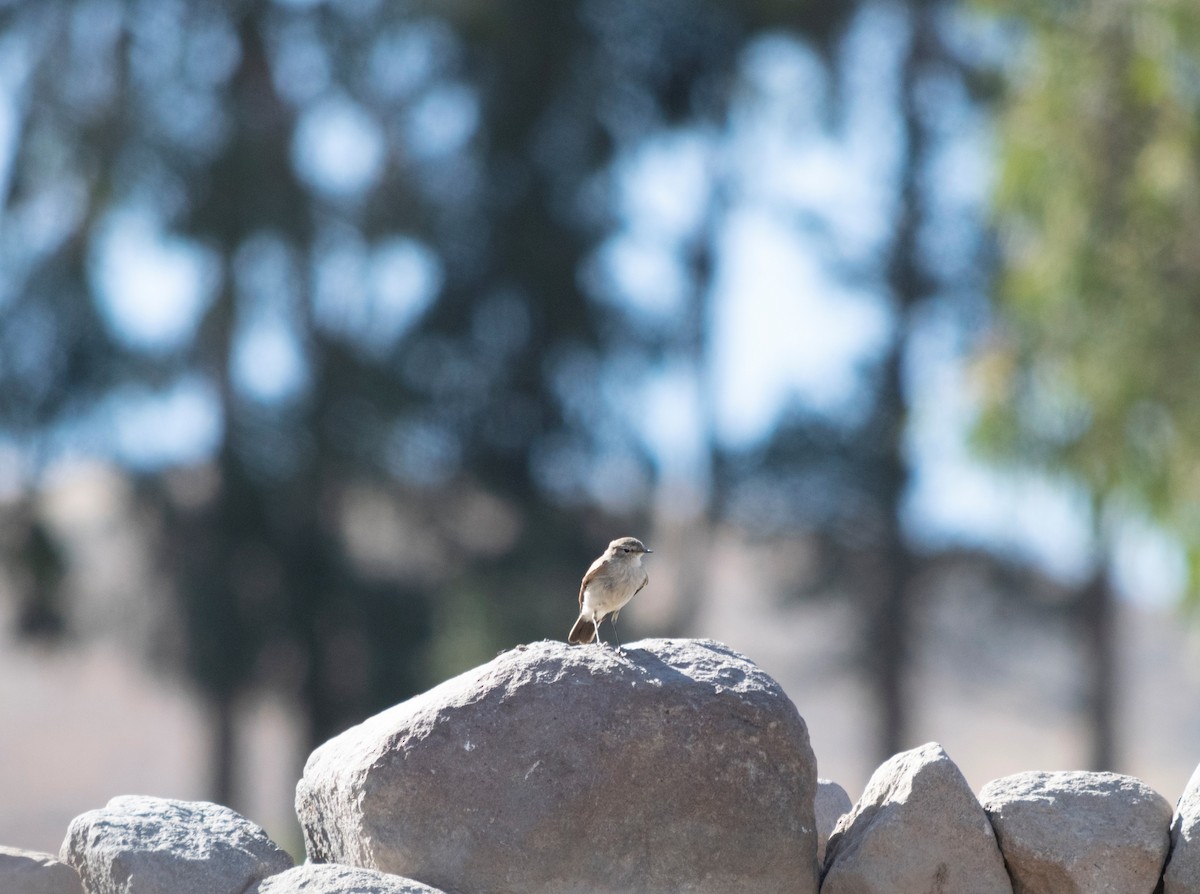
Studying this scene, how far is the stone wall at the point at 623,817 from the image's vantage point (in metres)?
4.91

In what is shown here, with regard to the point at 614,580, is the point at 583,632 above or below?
below

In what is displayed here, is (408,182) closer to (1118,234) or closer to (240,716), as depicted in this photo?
(240,716)

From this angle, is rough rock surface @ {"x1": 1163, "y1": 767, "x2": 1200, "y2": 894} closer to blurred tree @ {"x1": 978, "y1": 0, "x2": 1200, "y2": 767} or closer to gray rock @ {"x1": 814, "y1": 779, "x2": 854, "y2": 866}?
gray rock @ {"x1": 814, "y1": 779, "x2": 854, "y2": 866}

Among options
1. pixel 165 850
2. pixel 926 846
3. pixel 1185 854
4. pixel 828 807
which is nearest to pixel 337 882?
pixel 165 850

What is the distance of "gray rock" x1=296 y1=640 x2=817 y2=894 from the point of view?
16.1 ft

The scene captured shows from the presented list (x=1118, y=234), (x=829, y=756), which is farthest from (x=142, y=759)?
(x=1118, y=234)

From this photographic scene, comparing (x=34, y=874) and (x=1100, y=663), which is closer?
(x=34, y=874)

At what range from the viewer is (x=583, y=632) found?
606cm

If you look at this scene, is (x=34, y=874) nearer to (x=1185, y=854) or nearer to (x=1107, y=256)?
(x=1185, y=854)

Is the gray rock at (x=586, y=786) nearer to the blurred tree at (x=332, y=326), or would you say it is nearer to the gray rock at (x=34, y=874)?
the gray rock at (x=34, y=874)

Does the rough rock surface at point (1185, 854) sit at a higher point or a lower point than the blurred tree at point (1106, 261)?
lower

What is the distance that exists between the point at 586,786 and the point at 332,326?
12.6m

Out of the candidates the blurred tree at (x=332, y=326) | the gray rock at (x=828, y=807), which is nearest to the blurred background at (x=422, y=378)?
the blurred tree at (x=332, y=326)

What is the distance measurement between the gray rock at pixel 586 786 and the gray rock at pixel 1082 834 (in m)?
0.68
